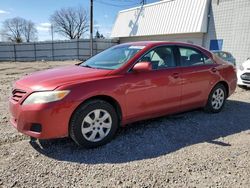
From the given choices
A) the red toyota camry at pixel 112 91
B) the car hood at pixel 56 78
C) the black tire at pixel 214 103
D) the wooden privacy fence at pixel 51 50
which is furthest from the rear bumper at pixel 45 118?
the wooden privacy fence at pixel 51 50

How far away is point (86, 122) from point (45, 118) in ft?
1.94

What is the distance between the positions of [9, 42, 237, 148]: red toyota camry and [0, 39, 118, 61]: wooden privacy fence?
22.9m

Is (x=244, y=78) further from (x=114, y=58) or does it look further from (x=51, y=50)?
(x=51, y=50)

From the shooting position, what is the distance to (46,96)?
327 cm

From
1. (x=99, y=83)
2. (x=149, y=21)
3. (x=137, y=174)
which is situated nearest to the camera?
(x=137, y=174)

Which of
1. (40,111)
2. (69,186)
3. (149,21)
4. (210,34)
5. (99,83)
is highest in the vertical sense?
(149,21)

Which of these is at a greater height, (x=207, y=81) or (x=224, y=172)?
(x=207, y=81)

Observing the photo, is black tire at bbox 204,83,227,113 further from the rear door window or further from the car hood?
the car hood

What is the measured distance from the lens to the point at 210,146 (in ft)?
12.4

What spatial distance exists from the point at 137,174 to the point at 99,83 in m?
1.38

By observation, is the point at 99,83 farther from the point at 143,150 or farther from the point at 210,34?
the point at 210,34

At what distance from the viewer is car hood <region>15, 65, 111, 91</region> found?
11.2ft

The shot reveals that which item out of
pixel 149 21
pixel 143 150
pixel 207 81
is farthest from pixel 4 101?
pixel 149 21

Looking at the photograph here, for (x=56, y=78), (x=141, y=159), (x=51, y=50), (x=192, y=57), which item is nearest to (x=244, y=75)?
(x=192, y=57)
